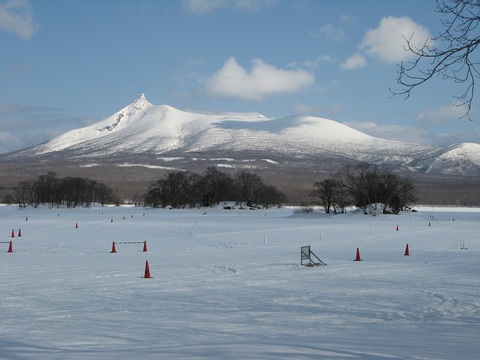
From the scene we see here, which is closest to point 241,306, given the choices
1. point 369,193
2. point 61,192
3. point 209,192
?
point 369,193

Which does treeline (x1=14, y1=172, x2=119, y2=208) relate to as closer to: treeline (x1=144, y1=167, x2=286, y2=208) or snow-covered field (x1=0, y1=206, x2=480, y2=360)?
treeline (x1=144, y1=167, x2=286, y2=208)

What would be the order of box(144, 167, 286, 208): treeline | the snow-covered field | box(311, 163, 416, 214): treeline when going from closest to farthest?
the snow-covered field < box(311, 163, 416, 214): treeline < box(144, 167, 286, 208): treeline

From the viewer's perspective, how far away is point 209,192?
12675 centimetres

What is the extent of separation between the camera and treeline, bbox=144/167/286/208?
12681 cm

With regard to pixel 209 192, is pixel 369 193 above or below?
below

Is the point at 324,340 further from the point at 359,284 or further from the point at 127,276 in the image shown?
the point at 127,276

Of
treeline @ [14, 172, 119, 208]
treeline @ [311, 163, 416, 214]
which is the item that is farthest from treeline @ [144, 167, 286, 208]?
A: treeline @ [311, 163, 416, 214]

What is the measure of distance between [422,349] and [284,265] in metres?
12.8

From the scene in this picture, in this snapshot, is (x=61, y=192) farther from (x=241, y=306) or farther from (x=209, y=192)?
(x=241, y=306)

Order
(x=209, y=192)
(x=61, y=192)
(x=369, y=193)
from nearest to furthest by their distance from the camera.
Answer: (x=369, y=193), (x=209, y=192), (x=61, y=192)

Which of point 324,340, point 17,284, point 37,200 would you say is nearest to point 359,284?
point 324,340

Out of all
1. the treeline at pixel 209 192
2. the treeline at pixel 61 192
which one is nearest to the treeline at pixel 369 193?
the treeline at pixel 209 192

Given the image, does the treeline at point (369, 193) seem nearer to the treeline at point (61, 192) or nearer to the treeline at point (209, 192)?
the treeline at point (209, 192)

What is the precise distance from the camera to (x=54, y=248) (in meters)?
31.0
